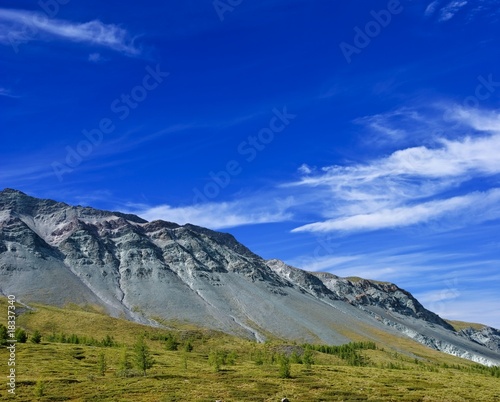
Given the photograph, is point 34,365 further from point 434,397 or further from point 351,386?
point 434,397

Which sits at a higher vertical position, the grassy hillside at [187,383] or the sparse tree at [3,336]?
the sparse tree at [3,336]

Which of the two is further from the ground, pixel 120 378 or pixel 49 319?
pixel 49 319

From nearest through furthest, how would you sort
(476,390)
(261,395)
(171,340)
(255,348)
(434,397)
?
(261,395) < (434,397) < (476,390) < (171,340) < (255,348)

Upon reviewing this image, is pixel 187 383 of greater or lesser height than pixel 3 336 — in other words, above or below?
below

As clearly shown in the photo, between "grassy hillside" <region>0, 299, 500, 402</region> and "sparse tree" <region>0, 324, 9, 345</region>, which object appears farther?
"sparse tree" <region>0, 324, 9, 345</region>

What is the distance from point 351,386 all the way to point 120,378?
4169cm

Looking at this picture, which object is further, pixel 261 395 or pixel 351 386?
pixel 351 386

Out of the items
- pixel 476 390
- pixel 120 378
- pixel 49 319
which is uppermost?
pixel 49 319

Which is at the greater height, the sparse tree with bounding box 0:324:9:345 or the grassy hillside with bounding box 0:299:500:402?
the sparse tree with bounding box 0:324:9:345

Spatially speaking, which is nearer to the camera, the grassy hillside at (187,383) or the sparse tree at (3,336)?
the grassy hillside at (187,383)

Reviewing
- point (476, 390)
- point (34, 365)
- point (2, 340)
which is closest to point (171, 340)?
point (2, 340)

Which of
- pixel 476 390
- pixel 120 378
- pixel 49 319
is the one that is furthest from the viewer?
pixel 49 319

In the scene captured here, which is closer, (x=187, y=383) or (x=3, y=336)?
(x=187, y=383)

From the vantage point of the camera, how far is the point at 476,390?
93.4 m
